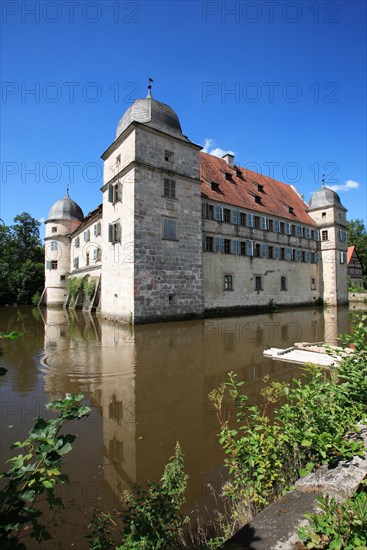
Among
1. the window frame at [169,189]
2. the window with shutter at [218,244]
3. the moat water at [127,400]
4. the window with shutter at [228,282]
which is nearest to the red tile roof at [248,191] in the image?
the window frame at [169,189]

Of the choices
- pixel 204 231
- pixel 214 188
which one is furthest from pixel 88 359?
pixel 214 188

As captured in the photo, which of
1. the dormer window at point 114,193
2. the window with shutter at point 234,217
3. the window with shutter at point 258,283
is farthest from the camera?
the window with shutter at point 258,283

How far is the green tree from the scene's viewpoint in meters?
55.3

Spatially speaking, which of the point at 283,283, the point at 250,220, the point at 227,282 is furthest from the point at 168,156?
the point at 283,283

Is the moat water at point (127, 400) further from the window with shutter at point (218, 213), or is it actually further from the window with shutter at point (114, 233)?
the window with shutter at point (218, 213)

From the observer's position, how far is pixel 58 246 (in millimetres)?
33719

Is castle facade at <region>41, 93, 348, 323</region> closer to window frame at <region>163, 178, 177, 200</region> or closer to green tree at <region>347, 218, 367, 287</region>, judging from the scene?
window frame at <region>163, 178, 177, 200</region>

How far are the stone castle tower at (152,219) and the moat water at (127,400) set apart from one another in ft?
17.7

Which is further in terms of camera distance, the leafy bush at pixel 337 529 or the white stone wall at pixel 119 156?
the white stone wall at pixel 119 156

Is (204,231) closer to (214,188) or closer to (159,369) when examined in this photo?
(214,188)

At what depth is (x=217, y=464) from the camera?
3.59 metres

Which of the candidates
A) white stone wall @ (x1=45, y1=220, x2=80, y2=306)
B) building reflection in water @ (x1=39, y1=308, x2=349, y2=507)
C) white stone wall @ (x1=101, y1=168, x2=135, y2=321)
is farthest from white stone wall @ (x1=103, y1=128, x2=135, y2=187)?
white stone wall @ (x1=45, y1=220, x2=80, y2=306)

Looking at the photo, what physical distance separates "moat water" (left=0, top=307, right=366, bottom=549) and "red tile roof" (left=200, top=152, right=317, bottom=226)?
13.7m

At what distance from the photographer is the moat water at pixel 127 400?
125 inches
